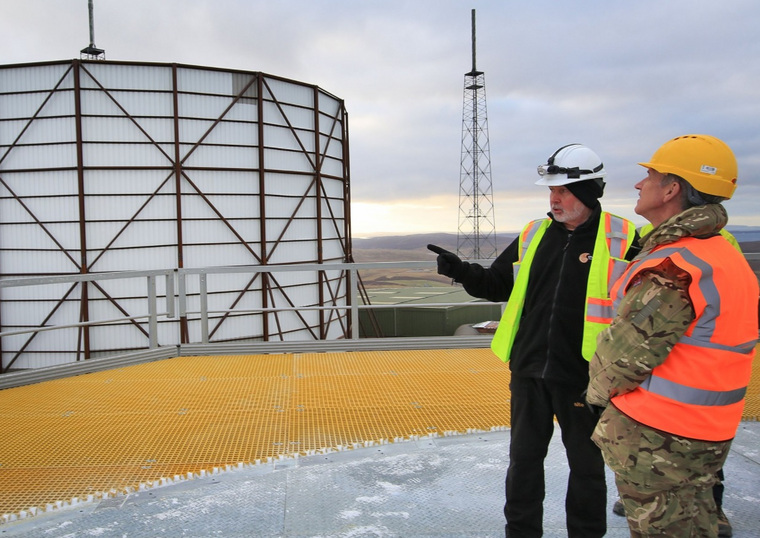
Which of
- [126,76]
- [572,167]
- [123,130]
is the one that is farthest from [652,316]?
[126,76]

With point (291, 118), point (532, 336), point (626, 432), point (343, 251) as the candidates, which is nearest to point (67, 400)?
point (532, 336)

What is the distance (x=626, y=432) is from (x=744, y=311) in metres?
0.57

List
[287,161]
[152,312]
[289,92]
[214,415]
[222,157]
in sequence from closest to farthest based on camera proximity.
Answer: [214,415] → [152,312] → [222,157] → [287,161] → [289,92]

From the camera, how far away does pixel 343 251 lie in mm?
24875

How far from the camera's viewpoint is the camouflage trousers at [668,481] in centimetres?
213

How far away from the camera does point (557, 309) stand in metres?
3.01

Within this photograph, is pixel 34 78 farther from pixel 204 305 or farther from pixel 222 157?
pixel 204 305

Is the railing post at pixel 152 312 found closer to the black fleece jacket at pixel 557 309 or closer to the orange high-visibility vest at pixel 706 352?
the black fleece jacket at pixel 557 309

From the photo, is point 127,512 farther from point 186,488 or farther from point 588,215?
point 588,215

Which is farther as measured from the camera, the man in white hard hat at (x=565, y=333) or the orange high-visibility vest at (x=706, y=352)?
the man in white hard hat at (x=565, y=333)

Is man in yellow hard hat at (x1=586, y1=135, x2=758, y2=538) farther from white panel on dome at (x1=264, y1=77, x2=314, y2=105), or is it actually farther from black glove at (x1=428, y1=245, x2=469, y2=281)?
white panel on dome at (x1=264, y1=77, x2=314, y2=105)

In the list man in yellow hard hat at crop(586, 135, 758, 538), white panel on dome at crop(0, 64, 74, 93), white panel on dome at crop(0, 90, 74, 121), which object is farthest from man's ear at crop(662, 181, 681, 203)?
white panel on dome at crop(0, 64, 74, 93)

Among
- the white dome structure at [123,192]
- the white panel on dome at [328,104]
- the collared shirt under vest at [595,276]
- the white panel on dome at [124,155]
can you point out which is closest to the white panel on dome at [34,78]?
the white dome structure at [123,192]

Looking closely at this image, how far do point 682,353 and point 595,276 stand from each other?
858 mm
